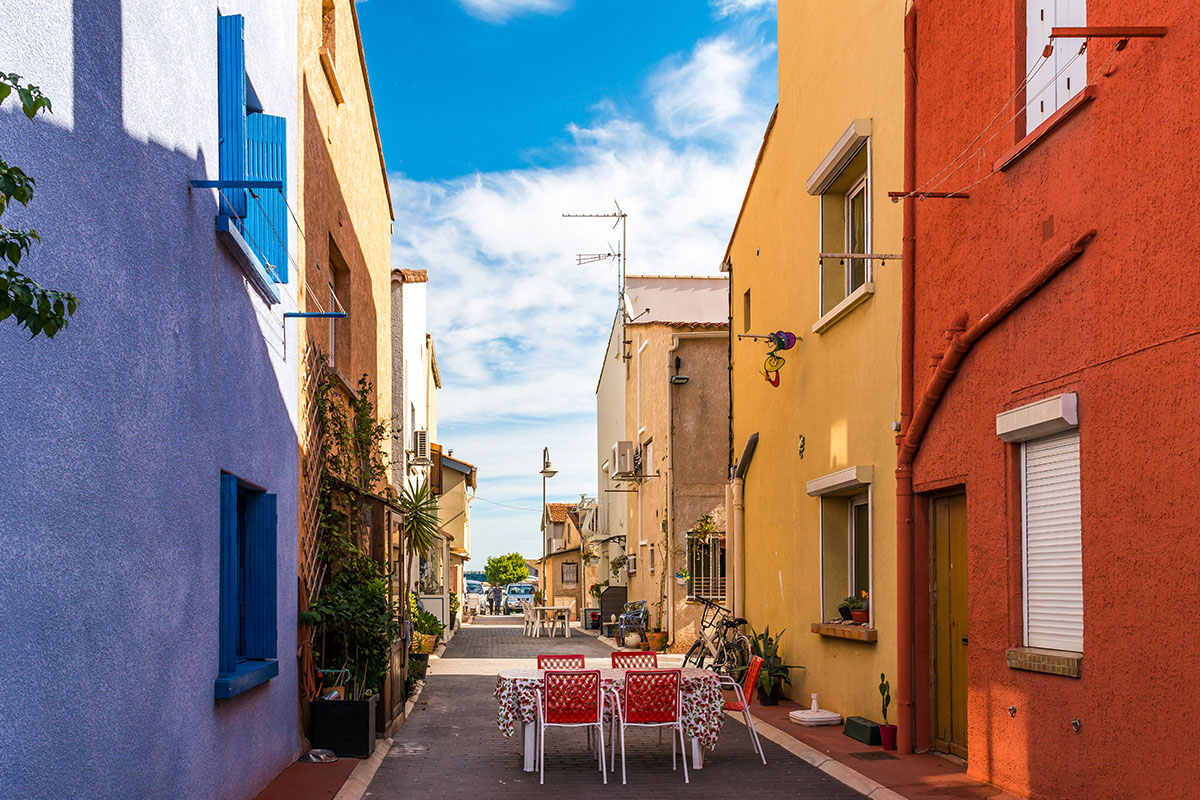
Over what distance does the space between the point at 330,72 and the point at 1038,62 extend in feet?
22.5

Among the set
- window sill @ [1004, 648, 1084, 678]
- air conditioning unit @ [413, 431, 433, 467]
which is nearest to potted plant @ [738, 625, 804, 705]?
window sill @ [1004, 648, 1084, 678]

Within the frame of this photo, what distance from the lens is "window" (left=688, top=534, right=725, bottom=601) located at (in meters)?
21.2

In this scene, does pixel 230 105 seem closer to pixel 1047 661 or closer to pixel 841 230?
pixel 1047 661

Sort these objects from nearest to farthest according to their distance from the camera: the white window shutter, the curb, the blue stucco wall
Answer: the blue stucco wall → the white window shutter → the curb

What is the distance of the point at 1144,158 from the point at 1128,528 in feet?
6.74

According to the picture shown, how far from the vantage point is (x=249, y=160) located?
7.21 meters

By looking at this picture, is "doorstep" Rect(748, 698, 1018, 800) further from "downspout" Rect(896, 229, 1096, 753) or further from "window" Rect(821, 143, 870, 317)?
"window" Rect(821, 143, 870, 317)

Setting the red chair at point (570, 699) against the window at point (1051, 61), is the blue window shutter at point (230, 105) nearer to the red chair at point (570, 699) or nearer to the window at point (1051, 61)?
the red chair at point (570, 699)

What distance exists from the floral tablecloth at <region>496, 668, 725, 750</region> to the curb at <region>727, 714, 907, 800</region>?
0.90 metres

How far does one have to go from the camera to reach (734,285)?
57.1 feet

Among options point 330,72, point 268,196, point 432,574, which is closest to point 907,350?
point 268,196

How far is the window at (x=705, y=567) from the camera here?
21.2 m

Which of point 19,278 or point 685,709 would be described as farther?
point 685,709

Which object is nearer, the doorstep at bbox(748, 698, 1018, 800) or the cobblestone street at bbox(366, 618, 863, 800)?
the doorstep at bbox(748, 698, 1018, 800)
